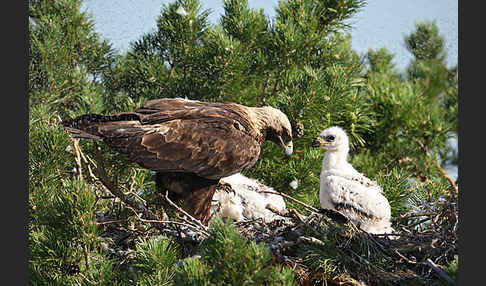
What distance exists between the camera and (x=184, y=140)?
265cm

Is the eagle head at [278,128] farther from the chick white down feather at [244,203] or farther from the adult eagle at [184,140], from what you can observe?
the chick white down feather at [244,203]

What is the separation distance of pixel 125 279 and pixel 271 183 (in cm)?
171

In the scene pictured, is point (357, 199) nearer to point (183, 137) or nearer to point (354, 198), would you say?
point (354, 198)

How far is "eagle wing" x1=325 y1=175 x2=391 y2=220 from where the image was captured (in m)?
2.79

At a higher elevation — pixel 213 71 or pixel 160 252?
pixel 213 71

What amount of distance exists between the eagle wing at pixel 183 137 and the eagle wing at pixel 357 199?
499mm

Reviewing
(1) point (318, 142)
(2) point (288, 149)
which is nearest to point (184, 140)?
(2) point (288, 149)

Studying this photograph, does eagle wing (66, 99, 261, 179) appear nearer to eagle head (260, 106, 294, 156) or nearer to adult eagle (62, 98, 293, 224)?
adult eagle (62, 98, 293, 224)

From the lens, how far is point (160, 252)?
6.07 feet

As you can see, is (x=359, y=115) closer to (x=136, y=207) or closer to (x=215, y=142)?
(x=215, y=142)

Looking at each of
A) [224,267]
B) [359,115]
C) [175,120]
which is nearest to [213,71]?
[175,120]

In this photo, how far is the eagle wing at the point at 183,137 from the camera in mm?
2498

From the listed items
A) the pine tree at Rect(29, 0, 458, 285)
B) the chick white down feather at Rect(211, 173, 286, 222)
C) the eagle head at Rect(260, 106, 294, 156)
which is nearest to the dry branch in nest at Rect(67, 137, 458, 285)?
the pine tree at Rect(29, 0, 458, 285)

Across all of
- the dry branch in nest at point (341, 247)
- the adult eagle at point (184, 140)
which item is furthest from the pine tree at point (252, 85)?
the dry branch in nest at point (341, 247)
